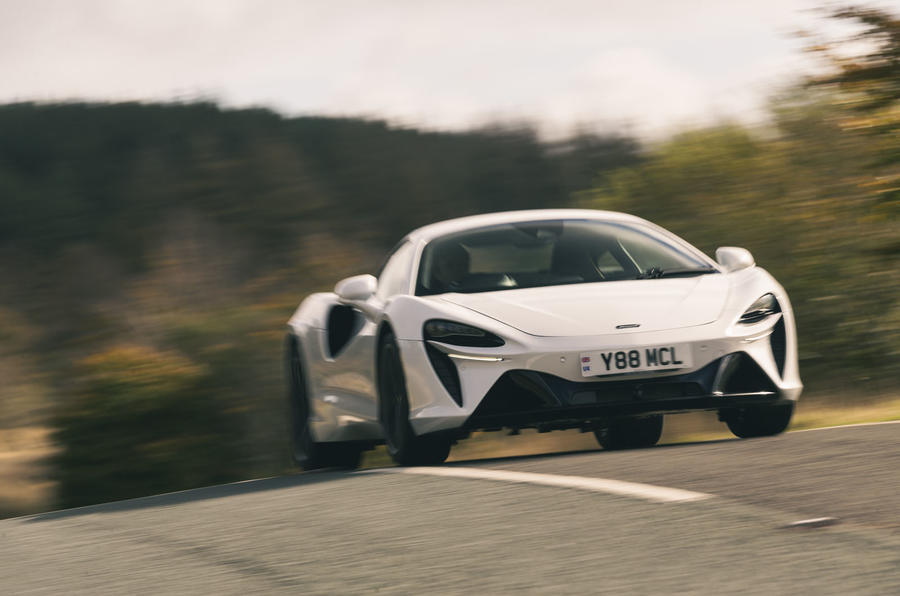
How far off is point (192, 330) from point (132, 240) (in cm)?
5020

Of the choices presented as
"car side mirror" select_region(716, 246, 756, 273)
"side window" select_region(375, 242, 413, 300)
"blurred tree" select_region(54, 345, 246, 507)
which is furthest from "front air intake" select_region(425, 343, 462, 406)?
"blurred tree" select_region(54, 345, 246, 507)

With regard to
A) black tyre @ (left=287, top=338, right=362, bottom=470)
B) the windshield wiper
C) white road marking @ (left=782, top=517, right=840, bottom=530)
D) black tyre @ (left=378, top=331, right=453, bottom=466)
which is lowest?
black tyre @ (left=287, top=338, right=362, bottom=470)

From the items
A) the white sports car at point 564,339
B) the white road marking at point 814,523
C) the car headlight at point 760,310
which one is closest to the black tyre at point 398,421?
the white sports car at point 564,339

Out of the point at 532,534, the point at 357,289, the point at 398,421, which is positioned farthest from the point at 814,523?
the point at 357,289

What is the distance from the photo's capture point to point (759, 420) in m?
7.57

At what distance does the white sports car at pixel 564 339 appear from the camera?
683cm

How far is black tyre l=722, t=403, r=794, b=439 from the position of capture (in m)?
7.44

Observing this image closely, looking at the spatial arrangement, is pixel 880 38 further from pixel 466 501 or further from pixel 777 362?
pixel 466 501

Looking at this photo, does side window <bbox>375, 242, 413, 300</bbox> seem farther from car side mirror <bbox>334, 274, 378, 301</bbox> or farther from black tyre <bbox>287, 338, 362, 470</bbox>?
black tyre <bbox>287, 338, 362, 470</bbox>

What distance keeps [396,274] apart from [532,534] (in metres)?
3.84

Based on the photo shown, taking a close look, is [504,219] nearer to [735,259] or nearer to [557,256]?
[557,256]

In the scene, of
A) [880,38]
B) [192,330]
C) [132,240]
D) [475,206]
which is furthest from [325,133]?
[880,38]

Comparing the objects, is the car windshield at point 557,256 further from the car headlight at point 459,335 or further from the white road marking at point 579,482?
the white road marking at point 579,482

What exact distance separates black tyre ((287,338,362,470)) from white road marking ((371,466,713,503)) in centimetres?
257
